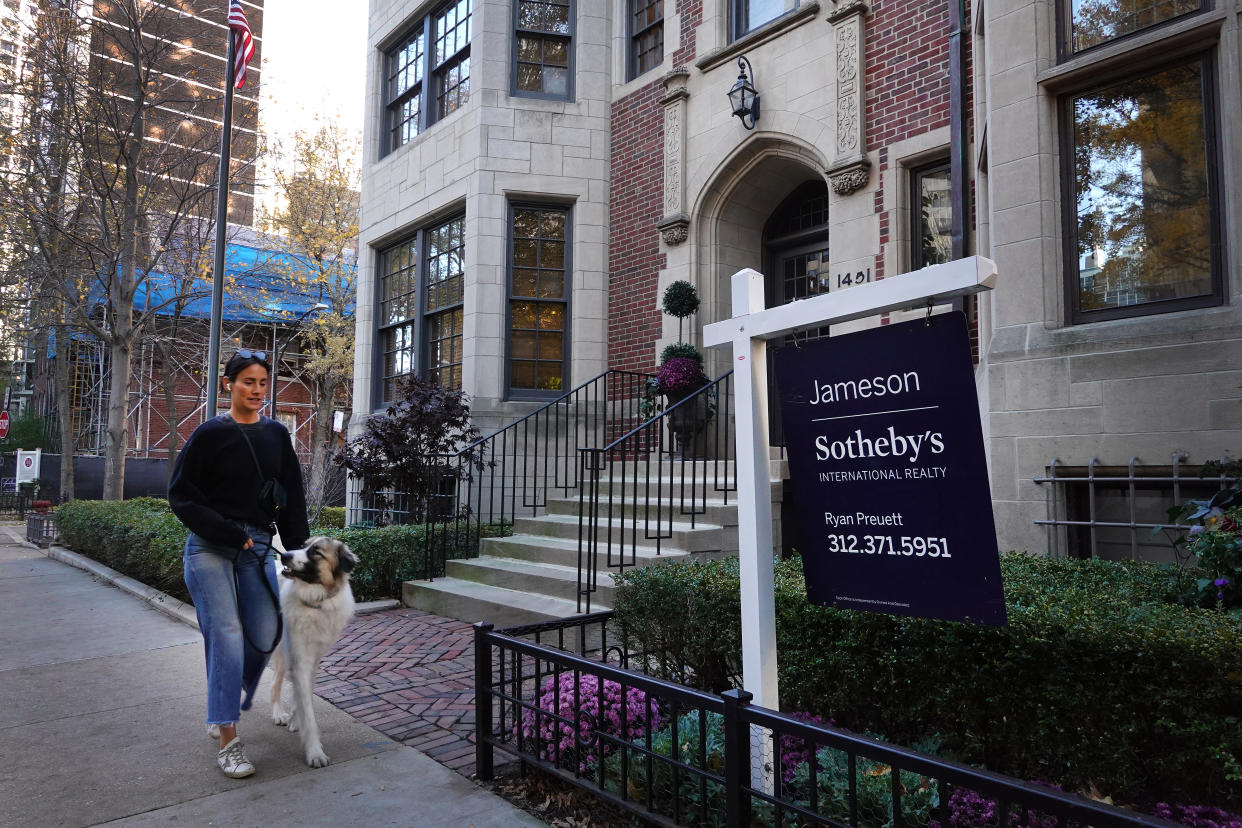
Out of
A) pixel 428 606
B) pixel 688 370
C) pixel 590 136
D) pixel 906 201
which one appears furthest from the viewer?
pixel 590 136

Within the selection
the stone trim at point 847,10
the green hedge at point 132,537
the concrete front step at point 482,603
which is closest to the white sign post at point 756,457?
the concrete front step at point 482,603

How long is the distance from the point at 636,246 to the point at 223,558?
785 cm

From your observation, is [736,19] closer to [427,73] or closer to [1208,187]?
[427,73]

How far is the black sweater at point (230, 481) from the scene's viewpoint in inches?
142

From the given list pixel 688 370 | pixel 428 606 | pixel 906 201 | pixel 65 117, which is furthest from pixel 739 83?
pixel 65 117

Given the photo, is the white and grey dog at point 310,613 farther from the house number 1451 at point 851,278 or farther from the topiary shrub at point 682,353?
the house number 1451 at point 851,278

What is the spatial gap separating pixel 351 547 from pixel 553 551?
2.12 meters

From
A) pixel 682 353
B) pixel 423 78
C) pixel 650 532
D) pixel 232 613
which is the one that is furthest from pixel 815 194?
pixel 232 613

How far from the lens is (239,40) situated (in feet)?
33.5

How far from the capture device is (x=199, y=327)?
23234 millimetres

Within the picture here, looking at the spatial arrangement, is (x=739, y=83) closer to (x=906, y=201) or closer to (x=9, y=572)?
(x=906, y=201)

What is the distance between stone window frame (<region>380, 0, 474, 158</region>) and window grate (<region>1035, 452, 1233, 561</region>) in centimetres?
996

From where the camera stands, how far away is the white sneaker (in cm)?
355

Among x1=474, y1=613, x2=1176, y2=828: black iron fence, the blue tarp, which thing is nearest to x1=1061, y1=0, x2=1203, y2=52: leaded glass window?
x1=474, y1=613, x2=1176, y2=828: black iron fence
